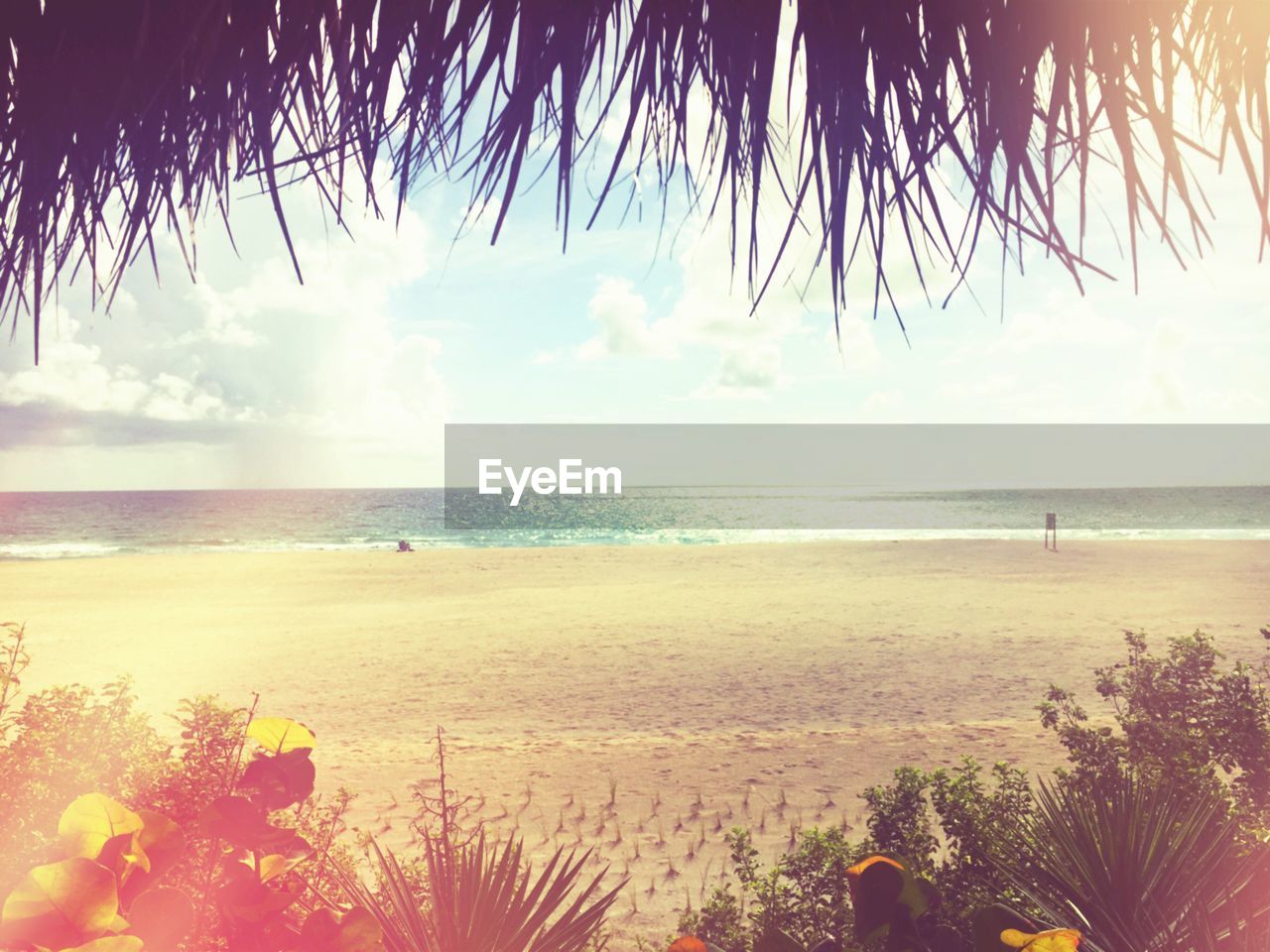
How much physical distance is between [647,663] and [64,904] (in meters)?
9.89

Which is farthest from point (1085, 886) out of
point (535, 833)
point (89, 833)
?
point (535, 833)

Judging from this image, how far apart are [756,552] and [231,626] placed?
15867mm

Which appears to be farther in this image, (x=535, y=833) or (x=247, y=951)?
(x=535, y=833)

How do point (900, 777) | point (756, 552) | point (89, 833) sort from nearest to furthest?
point (89, 833), point (900, 777), point (756, 552)

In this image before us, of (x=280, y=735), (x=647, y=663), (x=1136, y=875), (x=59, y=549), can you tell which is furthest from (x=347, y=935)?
(x=59, y=549)

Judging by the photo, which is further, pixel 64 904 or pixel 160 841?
pixel 160 841

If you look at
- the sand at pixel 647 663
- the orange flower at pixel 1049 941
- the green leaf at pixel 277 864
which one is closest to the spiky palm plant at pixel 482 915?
the green leaf at pixel 277 864

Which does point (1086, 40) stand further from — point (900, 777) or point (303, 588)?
point (303, 588)

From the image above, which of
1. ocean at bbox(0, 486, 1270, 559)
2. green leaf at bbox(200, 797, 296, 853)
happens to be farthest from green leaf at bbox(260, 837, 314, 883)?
ocean at bbox(0, 486, 1270, 559)

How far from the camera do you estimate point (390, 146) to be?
1.08 m

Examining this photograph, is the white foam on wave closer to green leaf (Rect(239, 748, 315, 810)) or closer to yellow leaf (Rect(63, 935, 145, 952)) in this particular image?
green leaf (Rect(239, 748, 315, 810))

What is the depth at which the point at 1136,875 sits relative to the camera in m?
0.95

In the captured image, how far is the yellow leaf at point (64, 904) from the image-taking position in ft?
2.27

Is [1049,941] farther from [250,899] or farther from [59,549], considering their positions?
[59,549]
